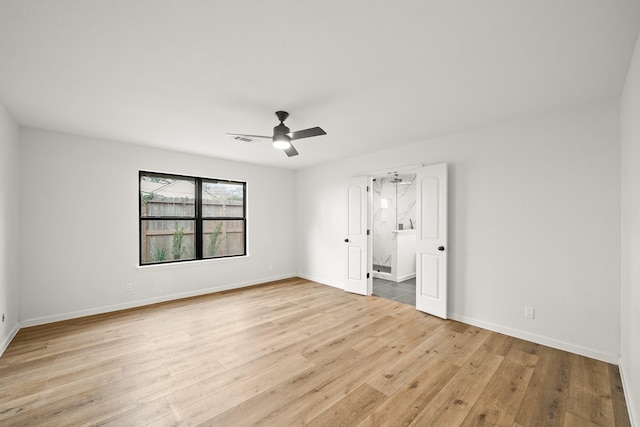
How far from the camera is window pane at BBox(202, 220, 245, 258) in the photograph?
5297 millimetres

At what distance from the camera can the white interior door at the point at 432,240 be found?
12.2 ft

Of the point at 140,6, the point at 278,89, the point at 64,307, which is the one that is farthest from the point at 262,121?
the point at 64,307

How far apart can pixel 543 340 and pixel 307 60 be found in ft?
12.2

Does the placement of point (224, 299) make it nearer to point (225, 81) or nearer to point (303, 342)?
point (303, 342)

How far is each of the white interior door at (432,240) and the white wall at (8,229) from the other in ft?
16.1

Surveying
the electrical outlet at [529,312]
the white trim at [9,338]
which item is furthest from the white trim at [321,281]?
the white trim at [9,338]

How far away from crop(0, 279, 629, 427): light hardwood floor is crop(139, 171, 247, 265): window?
4.63 ft

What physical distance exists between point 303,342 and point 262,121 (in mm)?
2600

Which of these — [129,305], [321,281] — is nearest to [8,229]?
[129,305]

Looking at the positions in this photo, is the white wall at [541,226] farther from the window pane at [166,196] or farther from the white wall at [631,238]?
the window pane at [166,196]

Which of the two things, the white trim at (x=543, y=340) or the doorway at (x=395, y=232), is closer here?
the white trim at (x=543, y=340)

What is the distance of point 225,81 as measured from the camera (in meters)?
2.32

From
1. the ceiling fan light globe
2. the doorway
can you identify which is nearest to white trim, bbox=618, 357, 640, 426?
the doorway

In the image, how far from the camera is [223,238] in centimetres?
553
